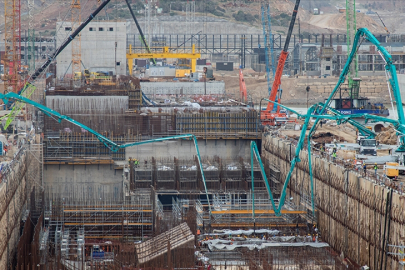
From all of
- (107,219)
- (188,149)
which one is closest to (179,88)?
(188,149)

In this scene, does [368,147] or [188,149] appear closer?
[368,147]

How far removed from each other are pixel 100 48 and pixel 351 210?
5276 centimetres

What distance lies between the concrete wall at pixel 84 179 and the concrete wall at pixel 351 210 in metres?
11.0

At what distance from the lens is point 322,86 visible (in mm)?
108000

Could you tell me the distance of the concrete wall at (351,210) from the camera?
26609mm

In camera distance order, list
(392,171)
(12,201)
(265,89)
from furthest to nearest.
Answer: (265,89) < (12,201) < (392,171)

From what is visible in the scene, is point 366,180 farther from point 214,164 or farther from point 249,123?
point 249,123

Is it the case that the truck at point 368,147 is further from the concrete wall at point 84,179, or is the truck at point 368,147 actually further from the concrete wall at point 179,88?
the concrete wall at point 179,88

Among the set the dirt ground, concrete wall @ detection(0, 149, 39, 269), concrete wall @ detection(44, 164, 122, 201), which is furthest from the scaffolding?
the dirt ground

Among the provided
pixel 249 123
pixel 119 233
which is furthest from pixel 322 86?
pixel 119 233

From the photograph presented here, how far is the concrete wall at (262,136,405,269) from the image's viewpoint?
2661 cm

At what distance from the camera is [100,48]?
79.4m

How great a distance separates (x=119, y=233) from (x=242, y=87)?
147 ft

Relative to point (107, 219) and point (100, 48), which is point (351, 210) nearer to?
point (107, 219)
